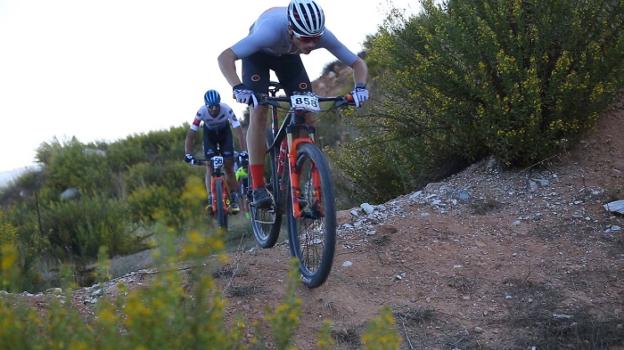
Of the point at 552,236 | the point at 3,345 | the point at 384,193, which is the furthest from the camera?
the point at 384,193

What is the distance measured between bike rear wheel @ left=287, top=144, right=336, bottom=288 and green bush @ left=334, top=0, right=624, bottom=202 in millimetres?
2236

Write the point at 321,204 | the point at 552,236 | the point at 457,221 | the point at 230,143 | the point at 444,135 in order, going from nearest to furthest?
the point at 321,204, the point at 552,236, the point at 457,221, the point at 444,135, the point at 230,143

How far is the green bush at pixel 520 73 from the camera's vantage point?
6.21m

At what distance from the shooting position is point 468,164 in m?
7.16

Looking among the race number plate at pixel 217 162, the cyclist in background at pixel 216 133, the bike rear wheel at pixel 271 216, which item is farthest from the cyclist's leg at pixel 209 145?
the bike rear wheel at pixel 271 216

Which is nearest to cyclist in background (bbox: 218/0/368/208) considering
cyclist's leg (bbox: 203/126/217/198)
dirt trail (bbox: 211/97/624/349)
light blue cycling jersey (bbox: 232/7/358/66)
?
light blue cycling jersey (bbox: 232/7/358/66)

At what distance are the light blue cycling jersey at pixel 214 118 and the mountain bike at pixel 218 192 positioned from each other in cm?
40

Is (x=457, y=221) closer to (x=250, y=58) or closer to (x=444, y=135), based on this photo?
(x=444, y=135)

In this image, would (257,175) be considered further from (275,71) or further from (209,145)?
(209,145)

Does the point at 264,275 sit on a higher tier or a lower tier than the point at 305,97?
lower

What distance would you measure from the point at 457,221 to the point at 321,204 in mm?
1812

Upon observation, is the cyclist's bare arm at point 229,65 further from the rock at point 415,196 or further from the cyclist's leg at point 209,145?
the cyclist's leg at point 209,145

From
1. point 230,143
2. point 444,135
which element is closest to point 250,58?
point 444,135

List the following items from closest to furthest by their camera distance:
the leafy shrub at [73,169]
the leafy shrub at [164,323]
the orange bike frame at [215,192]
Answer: the leafy shrub at [164,323] < the orange bike frame at [215,192] < the leafy shrub at [73,169]
